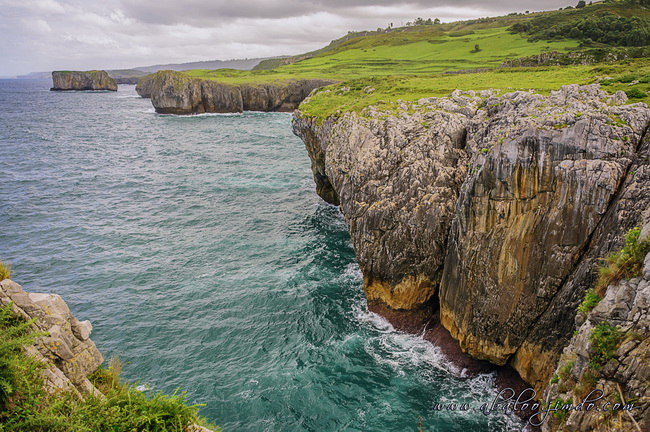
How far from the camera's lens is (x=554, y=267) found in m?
19.2

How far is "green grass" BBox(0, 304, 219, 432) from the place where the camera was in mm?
9922

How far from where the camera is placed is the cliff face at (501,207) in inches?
712

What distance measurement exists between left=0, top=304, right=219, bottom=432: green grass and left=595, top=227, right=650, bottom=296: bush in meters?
15.0

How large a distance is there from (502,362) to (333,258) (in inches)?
708

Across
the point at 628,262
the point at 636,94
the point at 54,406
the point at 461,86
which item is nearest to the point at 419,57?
the point at 461,86

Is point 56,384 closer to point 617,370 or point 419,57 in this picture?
point 617,370

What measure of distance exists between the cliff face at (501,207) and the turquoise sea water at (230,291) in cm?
356

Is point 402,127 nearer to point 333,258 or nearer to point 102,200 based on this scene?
point 333,258

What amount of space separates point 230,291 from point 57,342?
64.7 feet

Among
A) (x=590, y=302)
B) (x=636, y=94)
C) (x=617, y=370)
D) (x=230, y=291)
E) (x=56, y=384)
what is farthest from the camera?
(x=230, y=291)

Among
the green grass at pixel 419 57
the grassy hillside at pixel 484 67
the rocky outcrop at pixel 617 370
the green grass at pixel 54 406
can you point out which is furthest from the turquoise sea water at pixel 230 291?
the green grass at pixel 419 57

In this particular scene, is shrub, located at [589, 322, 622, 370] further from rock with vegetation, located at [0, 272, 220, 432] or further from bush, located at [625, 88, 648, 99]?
bush, located at [625, 88, 648, 99]

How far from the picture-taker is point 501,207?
68.3ft

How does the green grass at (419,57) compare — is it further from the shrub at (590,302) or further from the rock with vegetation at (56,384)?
the rock with vegetation at (56,384)
